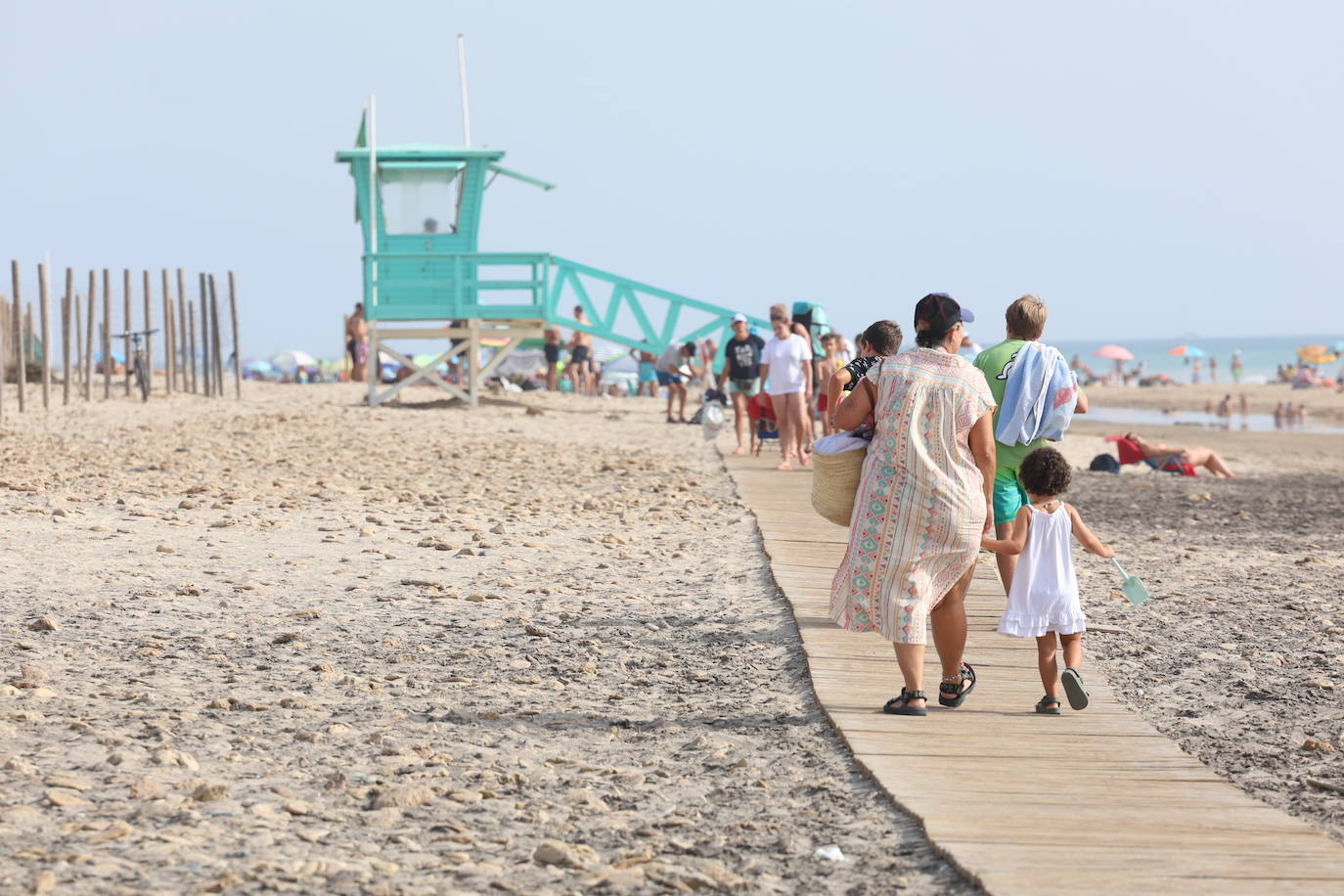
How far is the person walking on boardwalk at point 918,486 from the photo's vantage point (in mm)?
5203

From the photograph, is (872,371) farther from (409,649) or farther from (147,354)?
(147,354)

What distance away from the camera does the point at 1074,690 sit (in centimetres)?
539

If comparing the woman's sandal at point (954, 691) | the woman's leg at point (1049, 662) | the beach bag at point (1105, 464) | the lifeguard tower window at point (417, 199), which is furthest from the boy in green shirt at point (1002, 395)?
the lifeguard tower window at point (417, 199)

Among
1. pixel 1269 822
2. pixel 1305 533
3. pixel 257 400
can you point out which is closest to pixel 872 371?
pixel 1269 822

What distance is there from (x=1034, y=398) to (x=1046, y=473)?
595 millimetres

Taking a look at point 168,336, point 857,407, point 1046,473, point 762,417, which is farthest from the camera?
point 168,336

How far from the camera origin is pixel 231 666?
6.04 meters

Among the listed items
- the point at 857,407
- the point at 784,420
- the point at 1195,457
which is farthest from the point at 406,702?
the point at 1195,457

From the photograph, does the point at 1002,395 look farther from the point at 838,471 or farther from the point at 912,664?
the point at 912,664

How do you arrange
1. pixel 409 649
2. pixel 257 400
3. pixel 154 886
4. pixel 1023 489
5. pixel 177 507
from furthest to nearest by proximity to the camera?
pixel 257 400 < pixel 177 507 < pixel 409 649 < pixel 1023 489 < pixel 154 886

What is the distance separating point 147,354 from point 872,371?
1883 centimetres

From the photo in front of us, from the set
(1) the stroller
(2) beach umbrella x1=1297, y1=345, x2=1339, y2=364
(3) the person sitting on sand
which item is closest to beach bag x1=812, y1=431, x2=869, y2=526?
(1) the stroller

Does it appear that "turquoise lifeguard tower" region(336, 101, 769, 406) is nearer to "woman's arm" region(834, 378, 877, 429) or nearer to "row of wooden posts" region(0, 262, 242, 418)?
"row of wooden posts" region(0, 262, 242, 418)

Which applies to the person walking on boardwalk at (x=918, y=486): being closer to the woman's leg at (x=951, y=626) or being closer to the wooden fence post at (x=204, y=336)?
the woman's leg at (x=951, y=626)
